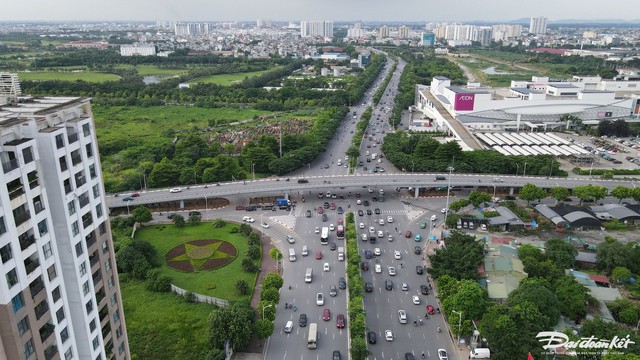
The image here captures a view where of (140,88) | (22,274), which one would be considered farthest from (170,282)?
(140,88)

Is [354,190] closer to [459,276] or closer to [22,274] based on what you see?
[459,276]

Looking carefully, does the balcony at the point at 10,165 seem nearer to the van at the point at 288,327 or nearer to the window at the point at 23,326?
the window at the point at 23,326

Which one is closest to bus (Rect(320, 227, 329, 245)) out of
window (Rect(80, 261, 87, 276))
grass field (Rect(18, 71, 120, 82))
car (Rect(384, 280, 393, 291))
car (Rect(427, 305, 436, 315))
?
car (Rect(384, 280, 393, 291))

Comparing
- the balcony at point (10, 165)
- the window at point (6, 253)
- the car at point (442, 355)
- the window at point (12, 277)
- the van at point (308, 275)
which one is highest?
the balcony at point (10, 165)

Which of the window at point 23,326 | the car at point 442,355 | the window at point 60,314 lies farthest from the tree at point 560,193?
the window at point 23,326

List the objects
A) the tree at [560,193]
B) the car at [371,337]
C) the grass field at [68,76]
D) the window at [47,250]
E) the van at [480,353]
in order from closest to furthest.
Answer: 1. the window at [47,250]
2. the van at [480,353]
3. the car at [371,337]
4. the tree at [560,193]
5. the grass field at [68,76]

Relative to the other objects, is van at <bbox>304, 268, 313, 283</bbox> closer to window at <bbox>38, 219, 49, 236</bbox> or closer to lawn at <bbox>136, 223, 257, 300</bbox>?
lawn at <bbox>136, 223, 257, 300</bbox>
